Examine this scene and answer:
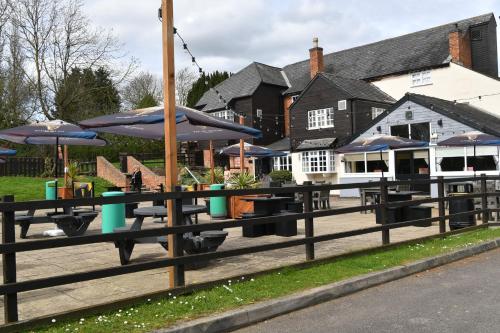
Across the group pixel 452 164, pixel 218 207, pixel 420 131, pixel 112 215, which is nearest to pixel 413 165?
pixel 420 131

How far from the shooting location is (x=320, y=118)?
3000cm

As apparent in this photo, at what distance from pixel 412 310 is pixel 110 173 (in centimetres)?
2466

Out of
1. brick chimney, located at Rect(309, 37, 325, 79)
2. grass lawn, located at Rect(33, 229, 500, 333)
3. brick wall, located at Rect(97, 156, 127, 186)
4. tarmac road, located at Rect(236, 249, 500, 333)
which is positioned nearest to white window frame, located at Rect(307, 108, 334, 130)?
brick chimney, located at Rect(309, 37, 325, 79)

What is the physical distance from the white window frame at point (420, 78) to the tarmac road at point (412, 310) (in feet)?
83.0

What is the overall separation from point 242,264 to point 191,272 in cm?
84

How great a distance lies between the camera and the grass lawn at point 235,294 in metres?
4.32

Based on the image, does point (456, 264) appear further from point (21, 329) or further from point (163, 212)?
point (21, 329)

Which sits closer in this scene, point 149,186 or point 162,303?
point 162,303

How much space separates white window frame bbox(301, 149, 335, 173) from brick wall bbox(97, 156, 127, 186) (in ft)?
35.6

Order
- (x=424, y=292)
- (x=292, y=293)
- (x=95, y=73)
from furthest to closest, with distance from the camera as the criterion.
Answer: (x=95, y=73) < (x=424, y=292) < (x=292, y=293)

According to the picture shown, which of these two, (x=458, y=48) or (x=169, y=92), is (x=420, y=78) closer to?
(x=458, y=48)

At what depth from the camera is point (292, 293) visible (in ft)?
17.9

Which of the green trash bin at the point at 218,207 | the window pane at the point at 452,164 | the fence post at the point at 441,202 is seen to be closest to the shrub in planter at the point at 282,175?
the window pane at the point at 452,164

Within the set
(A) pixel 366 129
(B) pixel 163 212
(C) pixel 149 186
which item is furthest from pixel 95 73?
(B) pixel 163 212
